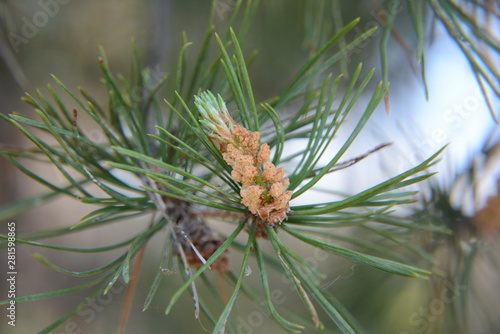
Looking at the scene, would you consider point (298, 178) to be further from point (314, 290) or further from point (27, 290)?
point (27, 290)

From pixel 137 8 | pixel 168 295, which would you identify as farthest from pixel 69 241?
pixel 137 8

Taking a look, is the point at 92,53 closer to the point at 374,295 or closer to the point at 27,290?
the point at 27,290

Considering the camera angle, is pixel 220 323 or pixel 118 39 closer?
pixel 220 323

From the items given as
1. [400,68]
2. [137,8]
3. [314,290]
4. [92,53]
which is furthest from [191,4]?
[314,290]

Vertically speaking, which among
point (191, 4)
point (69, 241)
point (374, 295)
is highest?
point (191, 4)

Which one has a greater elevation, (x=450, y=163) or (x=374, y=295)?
(x=450, y=163)

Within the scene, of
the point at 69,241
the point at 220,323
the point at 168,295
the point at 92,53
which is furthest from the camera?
the point at 69,241

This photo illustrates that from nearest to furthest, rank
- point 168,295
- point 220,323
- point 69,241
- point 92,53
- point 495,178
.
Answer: point 220,323 → point 495,178 → point 168,295 → point 92,53 → point 69,241
